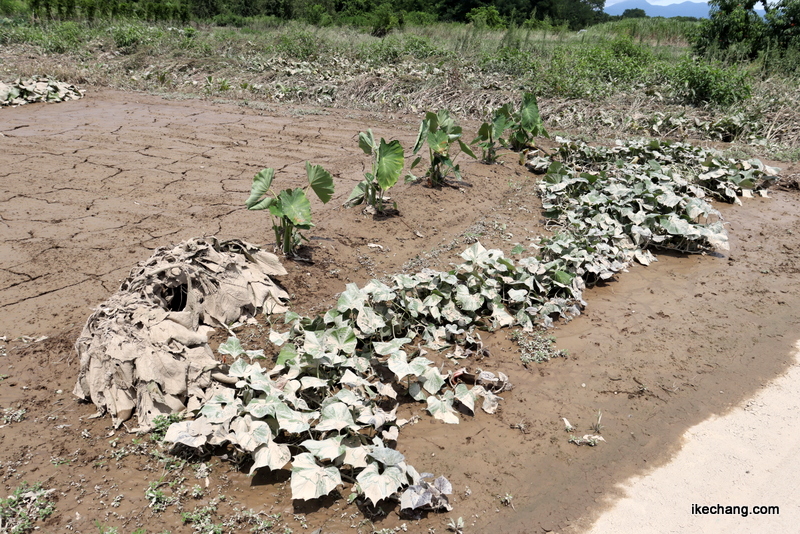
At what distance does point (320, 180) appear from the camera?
163 inches

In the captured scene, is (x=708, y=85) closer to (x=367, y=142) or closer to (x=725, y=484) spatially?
(x=367, y=142)

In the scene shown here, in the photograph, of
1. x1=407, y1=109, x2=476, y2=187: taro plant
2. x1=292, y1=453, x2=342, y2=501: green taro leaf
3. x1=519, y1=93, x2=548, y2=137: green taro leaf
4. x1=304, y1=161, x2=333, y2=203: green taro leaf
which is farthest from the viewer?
x1=519, y1=93, x2=548, y2=137: green taro leaf

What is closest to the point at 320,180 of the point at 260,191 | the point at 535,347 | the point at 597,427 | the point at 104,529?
the point at 260,191

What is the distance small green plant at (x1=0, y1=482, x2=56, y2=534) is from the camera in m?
2.16

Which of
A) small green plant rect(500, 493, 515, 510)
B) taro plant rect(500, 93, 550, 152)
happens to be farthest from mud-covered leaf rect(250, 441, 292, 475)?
taro plant rect(500, 93, 550, 152)

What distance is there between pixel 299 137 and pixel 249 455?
5.50 meters

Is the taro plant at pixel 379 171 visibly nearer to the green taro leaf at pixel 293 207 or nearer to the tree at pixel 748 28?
the green taro leaf at pixel 293 207

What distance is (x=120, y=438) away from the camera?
8.68 feet

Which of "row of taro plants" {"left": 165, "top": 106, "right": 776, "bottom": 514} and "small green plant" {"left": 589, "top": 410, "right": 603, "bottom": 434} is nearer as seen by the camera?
"row of taro plants" {"left": 165, "top": 106, "right": 776, "bottom": 514}

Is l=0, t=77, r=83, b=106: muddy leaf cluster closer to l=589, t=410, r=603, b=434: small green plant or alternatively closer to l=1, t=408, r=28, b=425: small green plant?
l=1, t=408, r=28, b=425: small green plant

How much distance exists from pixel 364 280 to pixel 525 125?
377cm

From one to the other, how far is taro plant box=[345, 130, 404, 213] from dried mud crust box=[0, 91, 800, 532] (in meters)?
0.18

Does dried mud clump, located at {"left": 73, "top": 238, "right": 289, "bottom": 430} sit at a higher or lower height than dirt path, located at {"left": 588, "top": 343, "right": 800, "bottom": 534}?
higher

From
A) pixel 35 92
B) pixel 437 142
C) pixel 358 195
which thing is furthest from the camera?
pixel 35 92
